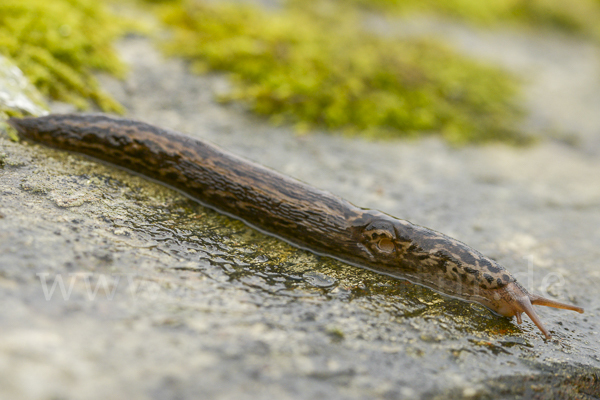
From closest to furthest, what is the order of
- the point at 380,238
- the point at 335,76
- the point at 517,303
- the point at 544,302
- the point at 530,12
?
the point at 517,303
the point at 544,302
the point at 380,238
the point at 335,76
the point at 530,12

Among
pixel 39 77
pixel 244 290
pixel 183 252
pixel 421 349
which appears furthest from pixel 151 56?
pixel 421 349

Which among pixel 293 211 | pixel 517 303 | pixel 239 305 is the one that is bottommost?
pixel 239 305

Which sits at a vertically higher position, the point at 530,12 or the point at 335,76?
the point at 530,12

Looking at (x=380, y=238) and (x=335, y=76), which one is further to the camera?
(x=335, y=76)

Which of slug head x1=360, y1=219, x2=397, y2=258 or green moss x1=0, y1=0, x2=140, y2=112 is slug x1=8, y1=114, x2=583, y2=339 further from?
green moss x1=0, y1=0, x2=140, y2=112

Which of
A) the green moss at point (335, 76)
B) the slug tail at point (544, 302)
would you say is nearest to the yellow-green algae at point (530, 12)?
the green moss at point (335, 76)

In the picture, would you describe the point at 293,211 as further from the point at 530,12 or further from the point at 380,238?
the point at 530,12

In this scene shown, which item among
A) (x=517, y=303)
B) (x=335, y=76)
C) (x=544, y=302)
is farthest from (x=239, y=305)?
(x=335, y=76)

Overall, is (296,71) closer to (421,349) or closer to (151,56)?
(151,56)
